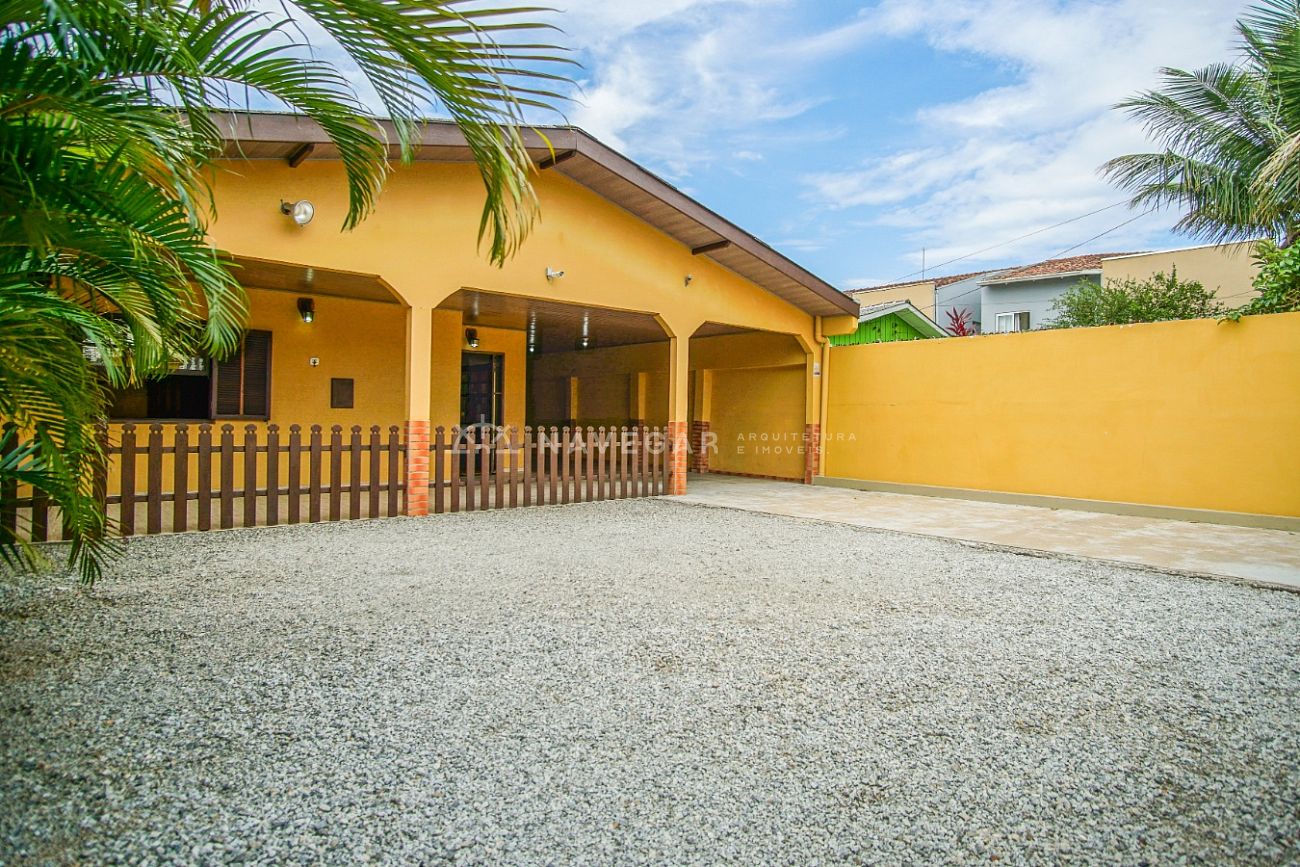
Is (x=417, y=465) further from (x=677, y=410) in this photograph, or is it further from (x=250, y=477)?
(x=677, y=410)

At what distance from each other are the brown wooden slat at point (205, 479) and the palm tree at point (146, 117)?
3573 mm

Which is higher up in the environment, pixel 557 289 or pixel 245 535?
pixel 557 289

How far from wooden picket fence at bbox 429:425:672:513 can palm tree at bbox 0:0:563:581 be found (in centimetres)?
509

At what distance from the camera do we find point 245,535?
6.61 metres

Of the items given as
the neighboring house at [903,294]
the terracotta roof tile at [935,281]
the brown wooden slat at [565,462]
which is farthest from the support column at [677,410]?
the terracotta roof tile at [935,281]

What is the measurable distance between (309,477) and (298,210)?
2895mm

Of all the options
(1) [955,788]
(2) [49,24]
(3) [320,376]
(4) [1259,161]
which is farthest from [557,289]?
(4) [1259,161]

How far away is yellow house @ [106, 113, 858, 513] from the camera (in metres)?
7.14

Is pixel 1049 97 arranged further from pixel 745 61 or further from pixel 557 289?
pixel 557 289

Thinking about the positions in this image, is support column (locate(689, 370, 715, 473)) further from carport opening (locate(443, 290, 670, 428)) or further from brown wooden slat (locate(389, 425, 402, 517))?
brown wooden slat (locate(389, 425, 402, 517))

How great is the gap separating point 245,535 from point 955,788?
6.44 m

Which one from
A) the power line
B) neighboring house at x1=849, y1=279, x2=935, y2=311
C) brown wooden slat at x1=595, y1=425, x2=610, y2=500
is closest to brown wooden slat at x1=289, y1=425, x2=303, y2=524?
brown wooden slat at x1=595, y1=425, x2=610, y2=500

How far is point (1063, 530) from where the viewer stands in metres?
7.70

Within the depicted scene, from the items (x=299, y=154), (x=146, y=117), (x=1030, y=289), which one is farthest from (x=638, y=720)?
(x=1030, y=289)
